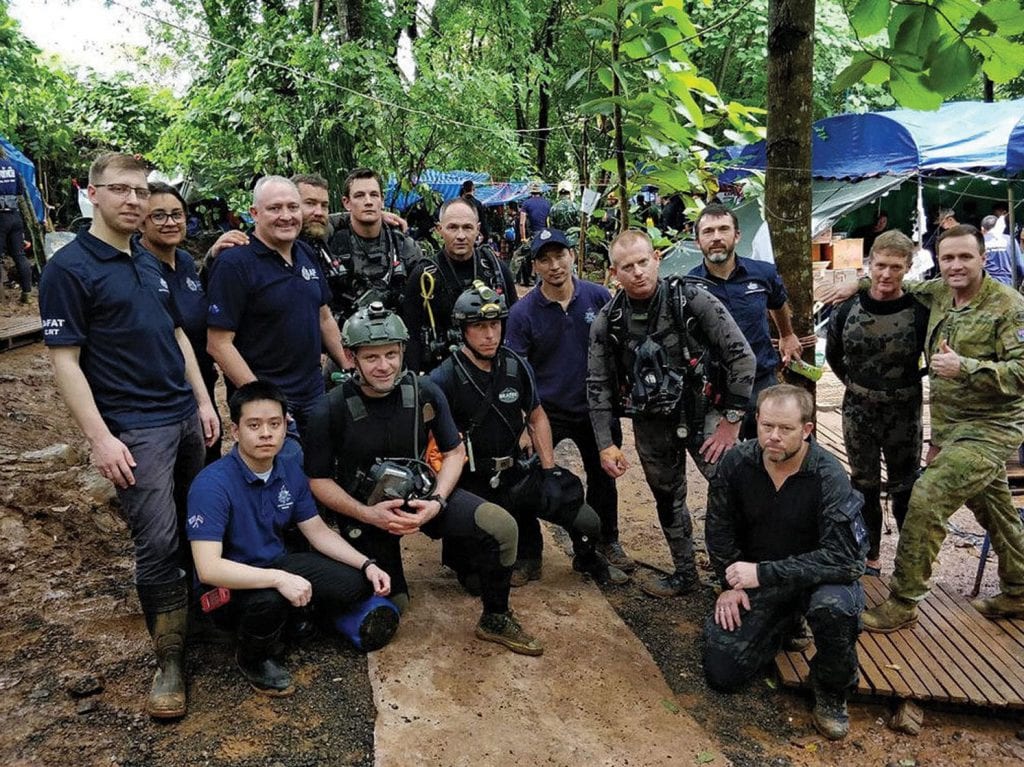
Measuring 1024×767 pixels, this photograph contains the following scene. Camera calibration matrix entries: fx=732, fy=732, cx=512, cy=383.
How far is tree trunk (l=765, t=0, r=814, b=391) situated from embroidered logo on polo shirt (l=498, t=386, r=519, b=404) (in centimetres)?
162

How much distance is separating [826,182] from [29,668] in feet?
38.0

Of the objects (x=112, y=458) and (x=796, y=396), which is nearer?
(x=112, y=458)

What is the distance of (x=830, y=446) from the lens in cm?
676

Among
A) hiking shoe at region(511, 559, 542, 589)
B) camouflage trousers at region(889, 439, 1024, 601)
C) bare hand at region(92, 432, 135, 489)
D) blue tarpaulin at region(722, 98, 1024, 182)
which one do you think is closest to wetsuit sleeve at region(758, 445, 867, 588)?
camouflage trousers at region(889, 439, 1024, 601)

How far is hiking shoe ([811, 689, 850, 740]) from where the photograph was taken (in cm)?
324

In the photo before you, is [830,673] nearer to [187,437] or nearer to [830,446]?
[187,437]

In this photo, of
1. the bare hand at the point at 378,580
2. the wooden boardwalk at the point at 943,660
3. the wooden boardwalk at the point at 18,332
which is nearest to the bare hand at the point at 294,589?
the bare hand at the point at 378,580

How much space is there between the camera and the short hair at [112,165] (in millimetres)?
2912

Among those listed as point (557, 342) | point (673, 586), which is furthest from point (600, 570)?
point (557, 342)

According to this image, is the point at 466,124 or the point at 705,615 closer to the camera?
the point at 705,615

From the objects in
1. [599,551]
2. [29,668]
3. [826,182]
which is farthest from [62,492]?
[826,182]

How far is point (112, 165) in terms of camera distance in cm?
292

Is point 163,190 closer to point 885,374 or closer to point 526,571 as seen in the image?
point 526,571

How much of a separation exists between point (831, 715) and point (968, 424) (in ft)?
5.59
